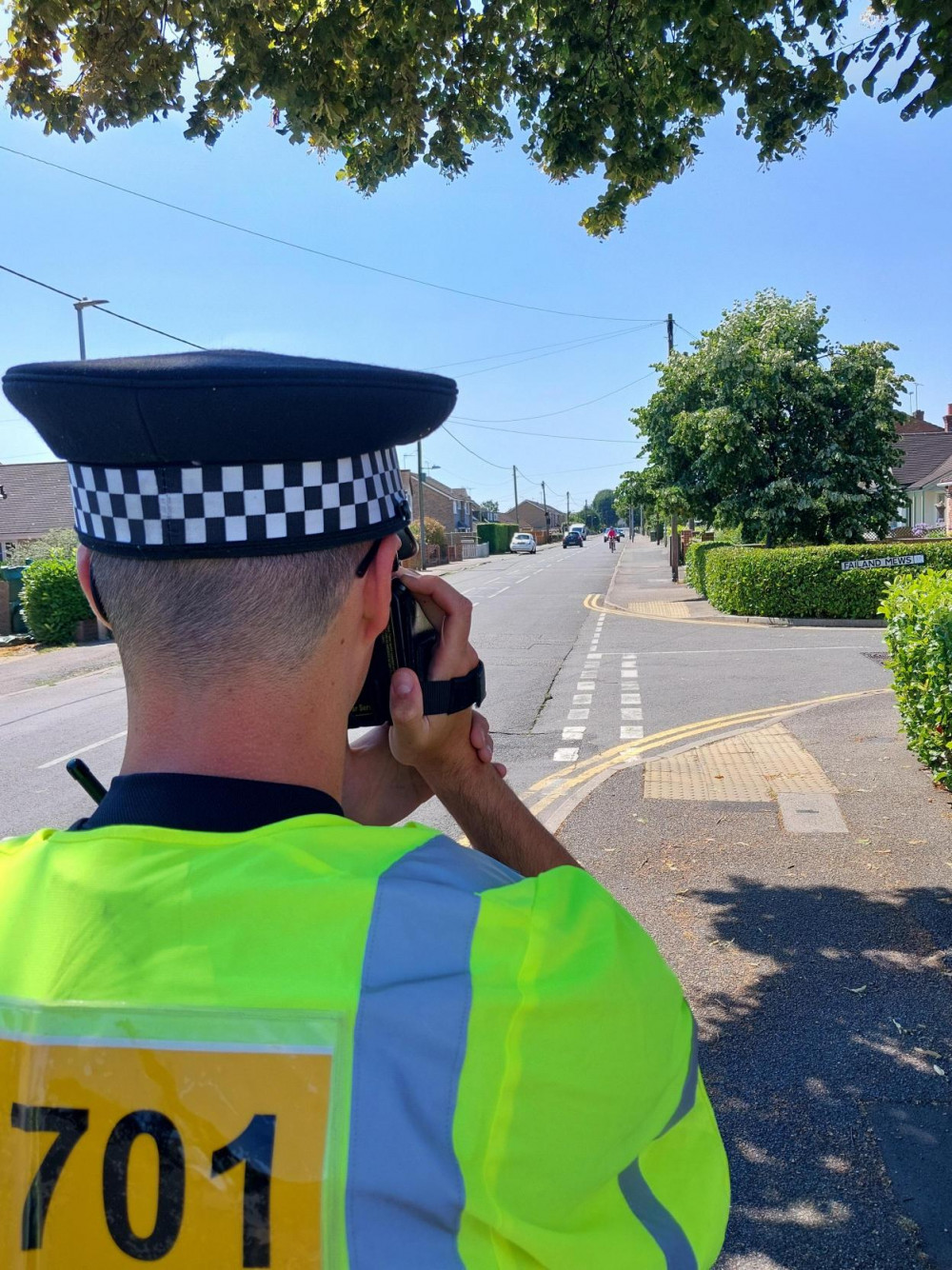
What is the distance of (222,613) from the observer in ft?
3.52

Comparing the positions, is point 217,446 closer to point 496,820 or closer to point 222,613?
point 222,613

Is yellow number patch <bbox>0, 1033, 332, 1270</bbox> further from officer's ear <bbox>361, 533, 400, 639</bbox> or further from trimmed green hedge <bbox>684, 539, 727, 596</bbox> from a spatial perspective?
trimmed green hedge <bbox>684, 539, 727, 596</bbox>

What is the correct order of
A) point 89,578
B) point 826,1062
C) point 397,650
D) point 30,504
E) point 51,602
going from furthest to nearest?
point 30,504
point 51,602
point 826,1062
point 397,650
point 89,578

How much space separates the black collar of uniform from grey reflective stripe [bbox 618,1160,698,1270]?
18.5 inches

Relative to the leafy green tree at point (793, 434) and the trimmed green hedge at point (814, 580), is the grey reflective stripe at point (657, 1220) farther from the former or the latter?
the leafy green tree at point (793, 434)

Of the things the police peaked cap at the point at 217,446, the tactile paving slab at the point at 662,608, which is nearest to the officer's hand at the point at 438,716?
the police peaked cap at the point at 217,446

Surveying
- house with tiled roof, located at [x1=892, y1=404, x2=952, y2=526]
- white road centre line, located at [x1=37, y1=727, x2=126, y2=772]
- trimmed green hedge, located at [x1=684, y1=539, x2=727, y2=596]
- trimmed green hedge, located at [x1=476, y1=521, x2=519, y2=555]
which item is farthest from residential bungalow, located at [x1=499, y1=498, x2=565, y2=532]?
white road centre line, located at [x1=37, y1=727, x2=126, y2=772]

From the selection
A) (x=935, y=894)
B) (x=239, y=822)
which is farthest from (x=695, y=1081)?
(x=935, y=894)

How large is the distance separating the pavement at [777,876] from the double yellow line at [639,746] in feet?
0.12

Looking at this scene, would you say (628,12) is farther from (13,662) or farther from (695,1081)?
(13,662)

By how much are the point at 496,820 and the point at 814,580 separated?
60.9 ft

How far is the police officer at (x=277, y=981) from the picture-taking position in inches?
32.3

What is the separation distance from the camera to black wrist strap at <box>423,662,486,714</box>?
134 centimetres

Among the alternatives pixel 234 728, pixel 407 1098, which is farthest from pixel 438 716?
pixel 407 1098
